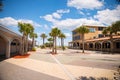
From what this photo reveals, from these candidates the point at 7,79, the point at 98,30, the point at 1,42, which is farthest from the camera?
the point at 98,30

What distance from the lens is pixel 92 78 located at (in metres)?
8.86

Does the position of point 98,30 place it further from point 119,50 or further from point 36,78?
point 36,78

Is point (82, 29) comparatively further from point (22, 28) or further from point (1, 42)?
point (1, 42)

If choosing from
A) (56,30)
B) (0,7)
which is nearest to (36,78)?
(0,7)

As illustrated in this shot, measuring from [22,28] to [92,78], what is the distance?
22177 mm

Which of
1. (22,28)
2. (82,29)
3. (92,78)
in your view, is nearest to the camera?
(92,78)

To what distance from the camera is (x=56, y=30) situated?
3541cm

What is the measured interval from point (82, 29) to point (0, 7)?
31.3m

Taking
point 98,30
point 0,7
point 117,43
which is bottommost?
point 117,43

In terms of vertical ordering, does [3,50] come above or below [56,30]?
below

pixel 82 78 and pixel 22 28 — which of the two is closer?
pixel 82 78

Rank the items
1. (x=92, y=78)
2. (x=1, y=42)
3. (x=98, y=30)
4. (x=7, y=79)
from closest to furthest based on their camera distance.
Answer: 1. (x=7, y=79)
2. (x=92, y=78)
3. (x=1, y=42)
4. (x=98, y=30)

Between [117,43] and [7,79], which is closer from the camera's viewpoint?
[7,79]

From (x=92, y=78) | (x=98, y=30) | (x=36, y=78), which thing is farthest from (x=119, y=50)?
(x=36, y=78)
